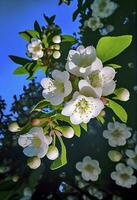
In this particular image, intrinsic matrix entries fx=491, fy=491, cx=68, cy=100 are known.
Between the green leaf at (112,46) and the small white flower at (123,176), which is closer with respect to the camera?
the green leaf at (112,46)

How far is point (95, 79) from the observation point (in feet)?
3.52

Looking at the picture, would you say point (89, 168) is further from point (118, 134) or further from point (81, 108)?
point (81, 108)

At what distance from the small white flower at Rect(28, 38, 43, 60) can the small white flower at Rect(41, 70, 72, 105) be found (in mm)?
371

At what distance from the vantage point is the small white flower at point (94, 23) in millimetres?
2707

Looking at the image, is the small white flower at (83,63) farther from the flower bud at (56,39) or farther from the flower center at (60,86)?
the flower bud at (56,39)

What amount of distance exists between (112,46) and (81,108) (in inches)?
6.5

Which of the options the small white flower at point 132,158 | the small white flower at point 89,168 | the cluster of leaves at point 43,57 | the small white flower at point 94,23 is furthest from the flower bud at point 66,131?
the small white flower at point 94,23

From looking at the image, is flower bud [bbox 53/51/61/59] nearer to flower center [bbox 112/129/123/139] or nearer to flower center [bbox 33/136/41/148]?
flower center [bbox 33/136/41/148]

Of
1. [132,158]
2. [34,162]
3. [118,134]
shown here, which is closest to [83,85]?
[34,162]

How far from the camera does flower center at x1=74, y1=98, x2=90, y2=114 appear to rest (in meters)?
1.08

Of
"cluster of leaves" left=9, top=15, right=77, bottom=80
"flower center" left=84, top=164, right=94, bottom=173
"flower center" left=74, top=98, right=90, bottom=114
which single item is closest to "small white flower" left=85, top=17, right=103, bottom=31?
"flower center" left=84, top=164, right=94, bottom=173

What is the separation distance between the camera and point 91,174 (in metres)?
2.47

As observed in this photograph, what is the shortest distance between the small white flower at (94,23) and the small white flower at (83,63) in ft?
5.22

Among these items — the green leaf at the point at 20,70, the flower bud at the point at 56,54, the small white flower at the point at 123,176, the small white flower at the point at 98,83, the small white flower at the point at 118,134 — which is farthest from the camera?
the small white flower at the point at 123,176
